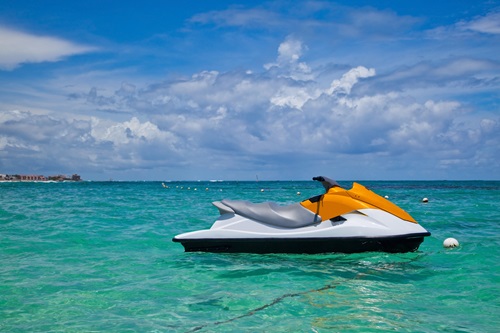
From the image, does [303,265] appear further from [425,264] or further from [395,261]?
[425,264]

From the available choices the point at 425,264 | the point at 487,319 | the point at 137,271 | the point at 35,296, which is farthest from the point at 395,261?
the point at 35,296

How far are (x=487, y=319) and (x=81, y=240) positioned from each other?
833 centimetres

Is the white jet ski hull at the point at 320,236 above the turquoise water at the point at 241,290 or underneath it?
above

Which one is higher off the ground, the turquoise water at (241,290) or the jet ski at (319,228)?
the jet ski at (319,228)

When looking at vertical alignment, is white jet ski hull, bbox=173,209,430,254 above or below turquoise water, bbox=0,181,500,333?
above

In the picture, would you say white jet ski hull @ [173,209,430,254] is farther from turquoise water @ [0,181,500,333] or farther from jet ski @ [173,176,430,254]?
turquoise water @ [0,181,500,333]

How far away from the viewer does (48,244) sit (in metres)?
10.1

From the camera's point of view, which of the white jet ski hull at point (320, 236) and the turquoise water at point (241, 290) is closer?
the turquoise water at point (241, 290)

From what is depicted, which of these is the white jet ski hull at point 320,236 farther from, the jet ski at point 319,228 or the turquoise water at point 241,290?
the turquoise water at point 241,290

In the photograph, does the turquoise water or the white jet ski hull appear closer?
the turquoise water

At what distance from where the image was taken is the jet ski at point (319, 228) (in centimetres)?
771

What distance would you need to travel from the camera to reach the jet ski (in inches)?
303

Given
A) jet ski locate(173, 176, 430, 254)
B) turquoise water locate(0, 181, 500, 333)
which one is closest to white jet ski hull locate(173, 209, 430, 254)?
jet ski locate(173, 176, 430, 254)

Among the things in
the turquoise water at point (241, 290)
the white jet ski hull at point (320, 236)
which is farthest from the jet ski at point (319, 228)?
the turquoise water at point (241, 290)
